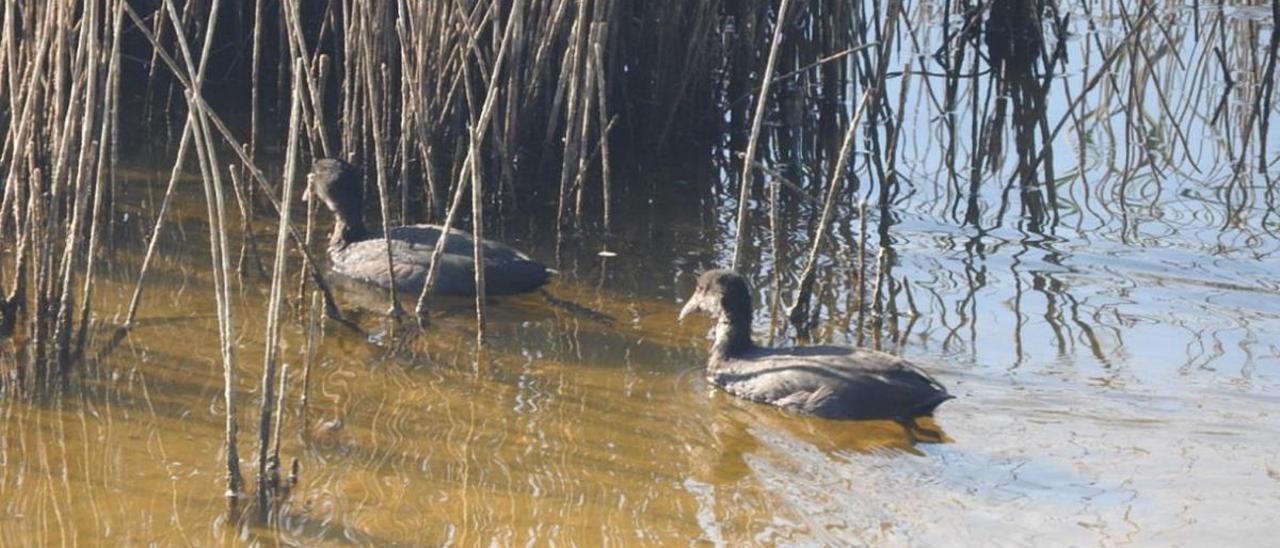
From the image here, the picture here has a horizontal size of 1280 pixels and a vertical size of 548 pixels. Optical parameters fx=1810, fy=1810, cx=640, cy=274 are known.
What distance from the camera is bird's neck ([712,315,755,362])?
6809mm

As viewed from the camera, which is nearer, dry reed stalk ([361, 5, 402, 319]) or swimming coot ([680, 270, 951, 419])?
swimming coot ([680, 270, 951, 419])

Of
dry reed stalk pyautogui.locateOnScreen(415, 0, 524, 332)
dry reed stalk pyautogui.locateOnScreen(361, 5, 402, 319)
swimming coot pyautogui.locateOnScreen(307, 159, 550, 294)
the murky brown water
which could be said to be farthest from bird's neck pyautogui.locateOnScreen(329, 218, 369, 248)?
dry reed stalk pyautogui.locateOnScreen(415, 0, 524, 332)

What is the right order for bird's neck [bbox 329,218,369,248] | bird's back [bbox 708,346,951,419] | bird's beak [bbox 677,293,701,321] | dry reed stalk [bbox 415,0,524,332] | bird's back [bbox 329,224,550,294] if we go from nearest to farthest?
bird's back [bbox 708,346,951,419] → dry reed stalk [bbox 415,0,524,332] → bird's beak [bbox 677,293,701,321] → bird's back [bbox 329,224,550,294] → bird's neck [bbox 329,218,369,248]

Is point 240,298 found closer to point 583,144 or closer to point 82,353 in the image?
point 82,353

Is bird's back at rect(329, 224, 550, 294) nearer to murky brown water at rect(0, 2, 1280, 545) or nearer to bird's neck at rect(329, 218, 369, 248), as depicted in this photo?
murky brown water at rect(0, 2, 1280, 545)

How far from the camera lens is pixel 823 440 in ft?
20.6

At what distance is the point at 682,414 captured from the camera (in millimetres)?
6469

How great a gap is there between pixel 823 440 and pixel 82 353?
8.57 feet

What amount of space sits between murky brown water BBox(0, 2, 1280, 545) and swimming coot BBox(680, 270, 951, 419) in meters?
0.09

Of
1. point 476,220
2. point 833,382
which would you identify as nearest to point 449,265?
point 476,220

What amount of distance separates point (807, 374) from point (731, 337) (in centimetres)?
43

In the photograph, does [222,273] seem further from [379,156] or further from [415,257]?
[415,257]

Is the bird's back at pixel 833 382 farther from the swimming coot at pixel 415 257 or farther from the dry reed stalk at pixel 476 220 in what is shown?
the swimming coot at pixel 415 257

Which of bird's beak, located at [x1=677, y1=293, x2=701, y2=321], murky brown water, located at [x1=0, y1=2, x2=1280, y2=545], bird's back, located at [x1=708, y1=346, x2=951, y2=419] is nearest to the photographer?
murky brown water, located at [x1=0, y1=2, x2=1280, y2=545]
